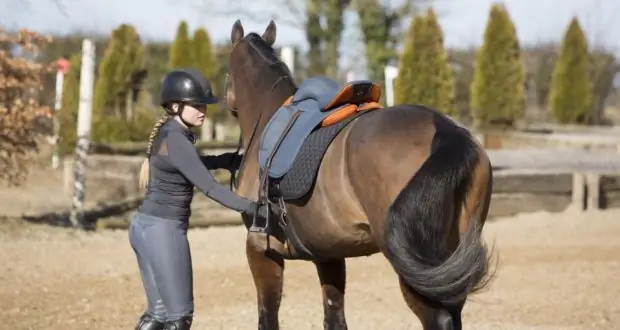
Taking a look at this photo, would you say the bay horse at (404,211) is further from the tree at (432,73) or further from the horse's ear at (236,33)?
the tree at (432,73)

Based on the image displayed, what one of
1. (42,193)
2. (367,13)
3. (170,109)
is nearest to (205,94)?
(170,109)

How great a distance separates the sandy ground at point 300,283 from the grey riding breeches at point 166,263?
213 centimetres

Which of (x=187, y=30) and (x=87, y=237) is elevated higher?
(x=187, y=30)

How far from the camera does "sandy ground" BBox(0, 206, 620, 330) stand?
6910 millimetres

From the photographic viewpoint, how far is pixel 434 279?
404 cm

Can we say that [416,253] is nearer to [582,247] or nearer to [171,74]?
[171,74]

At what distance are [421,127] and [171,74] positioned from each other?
→ 1.29m

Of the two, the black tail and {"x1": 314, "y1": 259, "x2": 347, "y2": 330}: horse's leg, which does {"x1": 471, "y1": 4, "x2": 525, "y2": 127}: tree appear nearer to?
{"x1": 314, "y1": 259, "x2": 347, "y2": 330}: horse's leg

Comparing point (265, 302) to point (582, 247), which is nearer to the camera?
point (265, 302)

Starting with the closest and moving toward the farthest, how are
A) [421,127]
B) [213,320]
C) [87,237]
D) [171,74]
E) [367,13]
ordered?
[421,127]
[171,74]
[213,320]
[87,237]
[367,13]

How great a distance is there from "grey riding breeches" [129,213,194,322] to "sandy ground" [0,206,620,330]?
213cm

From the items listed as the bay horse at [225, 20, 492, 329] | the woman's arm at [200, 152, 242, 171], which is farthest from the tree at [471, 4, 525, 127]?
the bay horse at [225, 20, 492, 329]

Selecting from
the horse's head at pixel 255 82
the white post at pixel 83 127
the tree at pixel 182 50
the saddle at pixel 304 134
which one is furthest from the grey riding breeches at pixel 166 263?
the tree at pixel 182 50

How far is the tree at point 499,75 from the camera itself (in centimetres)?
2309
